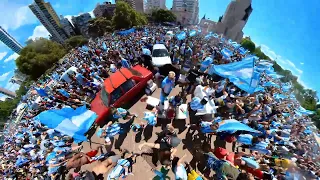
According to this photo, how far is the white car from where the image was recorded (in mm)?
14044

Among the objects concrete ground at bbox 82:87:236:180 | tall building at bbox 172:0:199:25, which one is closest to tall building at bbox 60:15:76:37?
tall building at bbox 172:0:199:25

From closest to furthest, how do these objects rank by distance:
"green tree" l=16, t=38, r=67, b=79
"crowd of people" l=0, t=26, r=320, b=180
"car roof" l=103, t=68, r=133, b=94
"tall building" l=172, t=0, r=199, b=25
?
"crowd of people" l=0, t=26, r=320, b=180, "car roof" l=103, t=68, r=133, b=94, "green tree" l=16, t=38, r=67, b=79, "tall building" l=172, t=0, r=199, b=25

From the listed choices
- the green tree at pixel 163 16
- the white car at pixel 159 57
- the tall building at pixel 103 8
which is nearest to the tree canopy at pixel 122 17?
the green tree at pixel 163 16

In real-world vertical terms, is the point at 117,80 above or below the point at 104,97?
above

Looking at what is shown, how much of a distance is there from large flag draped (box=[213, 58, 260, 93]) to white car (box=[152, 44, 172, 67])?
11.8 feet

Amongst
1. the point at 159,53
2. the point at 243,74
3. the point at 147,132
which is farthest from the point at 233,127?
the point at 159,53

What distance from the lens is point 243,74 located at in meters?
11.4

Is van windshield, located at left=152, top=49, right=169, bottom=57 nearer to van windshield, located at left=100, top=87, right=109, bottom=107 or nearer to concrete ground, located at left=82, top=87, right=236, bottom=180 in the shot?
van windshield, located at left=100, top=87, right=109, bottom=107

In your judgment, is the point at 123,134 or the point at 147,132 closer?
the point at 147,132

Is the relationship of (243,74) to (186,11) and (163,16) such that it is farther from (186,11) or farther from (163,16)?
(186,11)

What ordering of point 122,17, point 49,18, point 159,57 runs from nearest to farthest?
point 159,57 < point 122,17 < point 49,18

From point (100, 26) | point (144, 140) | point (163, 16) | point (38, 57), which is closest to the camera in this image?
point (144, 140)

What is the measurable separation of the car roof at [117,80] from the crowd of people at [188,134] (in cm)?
150

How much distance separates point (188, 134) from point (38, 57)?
29.7 m
